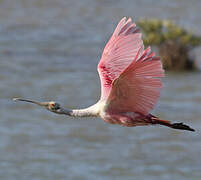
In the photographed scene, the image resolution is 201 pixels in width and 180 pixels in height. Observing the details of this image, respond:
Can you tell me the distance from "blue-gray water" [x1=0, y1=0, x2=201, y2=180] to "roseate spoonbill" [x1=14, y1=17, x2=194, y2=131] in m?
9.97

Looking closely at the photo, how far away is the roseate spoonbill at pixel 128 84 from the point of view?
235 inches

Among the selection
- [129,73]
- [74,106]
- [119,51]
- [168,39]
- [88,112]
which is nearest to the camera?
[129,73]

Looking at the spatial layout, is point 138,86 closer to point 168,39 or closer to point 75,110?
point 75,110

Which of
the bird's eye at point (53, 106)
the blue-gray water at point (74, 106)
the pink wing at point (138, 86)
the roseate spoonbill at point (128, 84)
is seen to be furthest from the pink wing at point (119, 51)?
the blue-gray water at point (74, 106)

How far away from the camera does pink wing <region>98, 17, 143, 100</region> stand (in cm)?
635

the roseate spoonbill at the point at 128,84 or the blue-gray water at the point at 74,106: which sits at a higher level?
the roseate spoonbill at the point at 128,84


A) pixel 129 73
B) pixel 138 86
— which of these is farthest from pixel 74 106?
pixel 129 73

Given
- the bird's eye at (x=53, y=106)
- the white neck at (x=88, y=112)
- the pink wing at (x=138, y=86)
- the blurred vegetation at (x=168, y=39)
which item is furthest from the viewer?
the blurred vegetation at (x=168, y=39)

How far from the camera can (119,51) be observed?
6691mm

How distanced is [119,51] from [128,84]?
64cm

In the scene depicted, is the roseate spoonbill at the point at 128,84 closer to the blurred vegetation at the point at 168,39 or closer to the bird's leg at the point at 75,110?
the bird's leg at the point at 75,110

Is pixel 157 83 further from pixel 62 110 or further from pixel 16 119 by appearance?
pixel 16 119

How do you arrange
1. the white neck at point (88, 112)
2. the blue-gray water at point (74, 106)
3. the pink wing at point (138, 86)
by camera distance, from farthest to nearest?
the blue-gray water at point (74, 106) → the white neck at point (88, 112) → the pink wing at point (138, 86)

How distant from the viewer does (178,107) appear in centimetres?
1988
